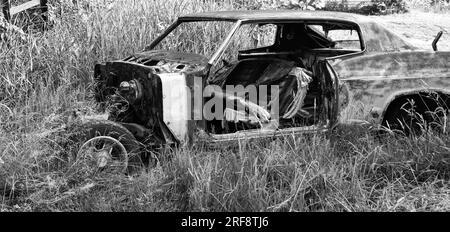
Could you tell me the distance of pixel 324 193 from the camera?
3.86m

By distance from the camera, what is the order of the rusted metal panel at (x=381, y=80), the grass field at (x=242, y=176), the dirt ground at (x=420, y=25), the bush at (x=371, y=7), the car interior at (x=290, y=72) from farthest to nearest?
the bush at (x=371, y=7) → the dirt ground at (x=420, y=25) → the car interior at (x=290, y=72) → the rusted metal panel at (x=381, y=80) → the grass field at (x=242, y=176)

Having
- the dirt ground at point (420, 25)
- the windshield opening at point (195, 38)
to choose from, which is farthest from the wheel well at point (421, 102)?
the dirt ground at point (420, 25)

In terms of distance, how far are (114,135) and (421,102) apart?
264 centimetres

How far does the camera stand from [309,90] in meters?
5.35

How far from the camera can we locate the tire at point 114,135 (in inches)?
173

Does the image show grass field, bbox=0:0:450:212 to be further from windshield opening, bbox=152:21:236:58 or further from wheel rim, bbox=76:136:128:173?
windshield opening, bbox=152:21:236:58

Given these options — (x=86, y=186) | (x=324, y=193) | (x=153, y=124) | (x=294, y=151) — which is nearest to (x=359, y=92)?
(x=294, y=151)

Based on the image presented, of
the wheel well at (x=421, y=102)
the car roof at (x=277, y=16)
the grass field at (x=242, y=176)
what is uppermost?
the car roof at (x=277, y=16)

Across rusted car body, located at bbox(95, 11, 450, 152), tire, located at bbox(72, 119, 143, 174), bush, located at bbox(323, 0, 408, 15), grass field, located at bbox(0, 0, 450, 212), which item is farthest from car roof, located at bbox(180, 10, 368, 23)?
bush, located at bbox(323, 0, 408, 15)

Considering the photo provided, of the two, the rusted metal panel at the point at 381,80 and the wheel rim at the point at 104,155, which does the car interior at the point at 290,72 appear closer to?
the rusted metal panel at the point at 381,80

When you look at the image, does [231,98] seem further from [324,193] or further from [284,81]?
[324,193]

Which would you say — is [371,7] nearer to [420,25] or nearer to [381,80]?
[420,25]

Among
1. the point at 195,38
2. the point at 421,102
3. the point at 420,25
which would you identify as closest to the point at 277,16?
the point at 421,102

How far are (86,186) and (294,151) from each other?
1.48 m
